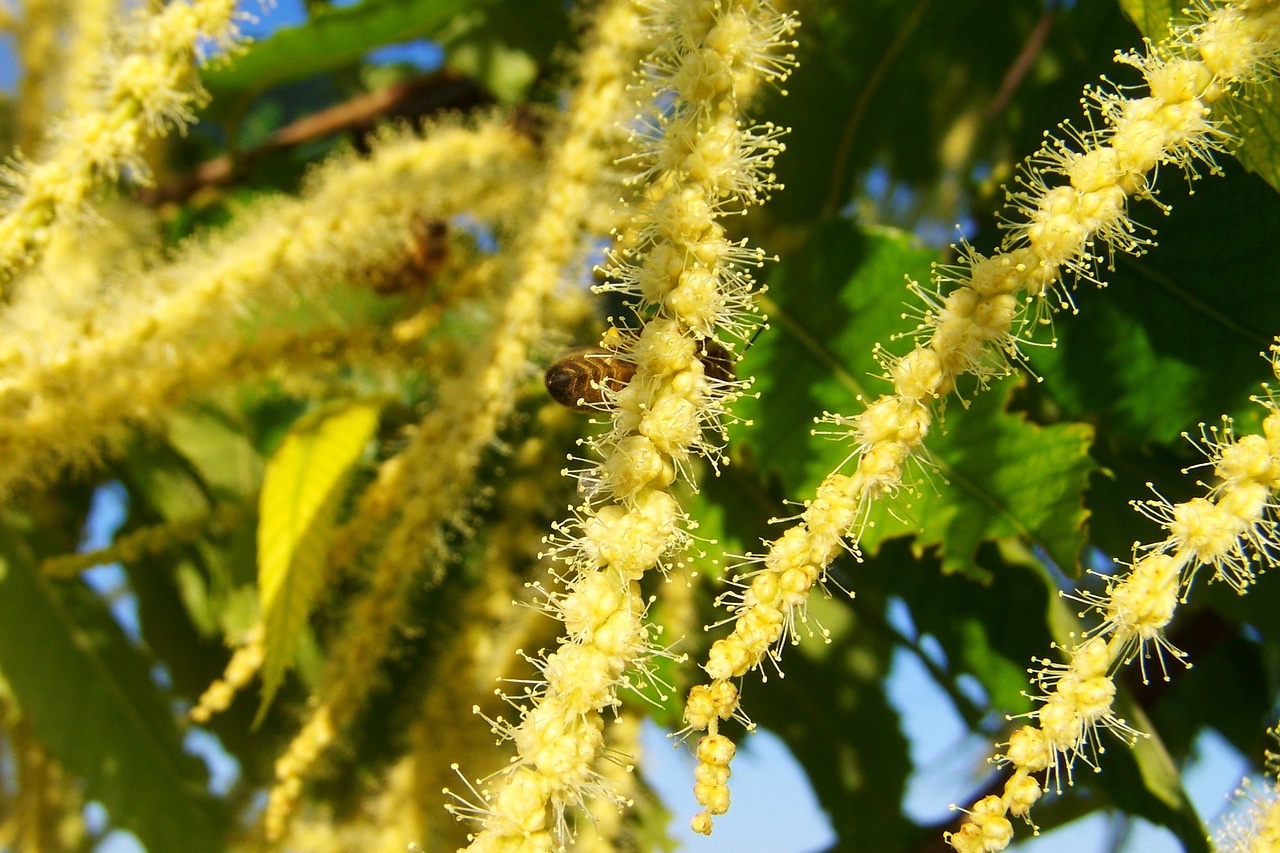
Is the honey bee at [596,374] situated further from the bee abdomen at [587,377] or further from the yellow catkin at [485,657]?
the yellow catkin at [485,657]

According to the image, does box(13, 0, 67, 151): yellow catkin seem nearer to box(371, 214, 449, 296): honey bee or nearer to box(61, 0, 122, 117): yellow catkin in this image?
box(61, 0, 122, 117): yellow catkin

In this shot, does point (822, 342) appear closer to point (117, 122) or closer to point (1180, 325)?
point (1180, 325)

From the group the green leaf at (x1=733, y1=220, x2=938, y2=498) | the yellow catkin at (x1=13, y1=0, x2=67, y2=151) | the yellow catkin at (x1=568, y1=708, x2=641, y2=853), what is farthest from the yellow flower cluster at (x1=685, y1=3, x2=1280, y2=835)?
the yellow catkin at (x1=13, y1=0, x2=67, y2=151)

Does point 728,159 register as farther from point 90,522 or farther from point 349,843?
point 90,522

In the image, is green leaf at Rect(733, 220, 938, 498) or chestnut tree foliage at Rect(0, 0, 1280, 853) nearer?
chestnut tree foliage at Rect(0, 0, 1280, 853)

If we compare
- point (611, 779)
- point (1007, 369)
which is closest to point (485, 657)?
point (611, 779)

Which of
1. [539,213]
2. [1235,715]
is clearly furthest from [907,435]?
[1235,715]
